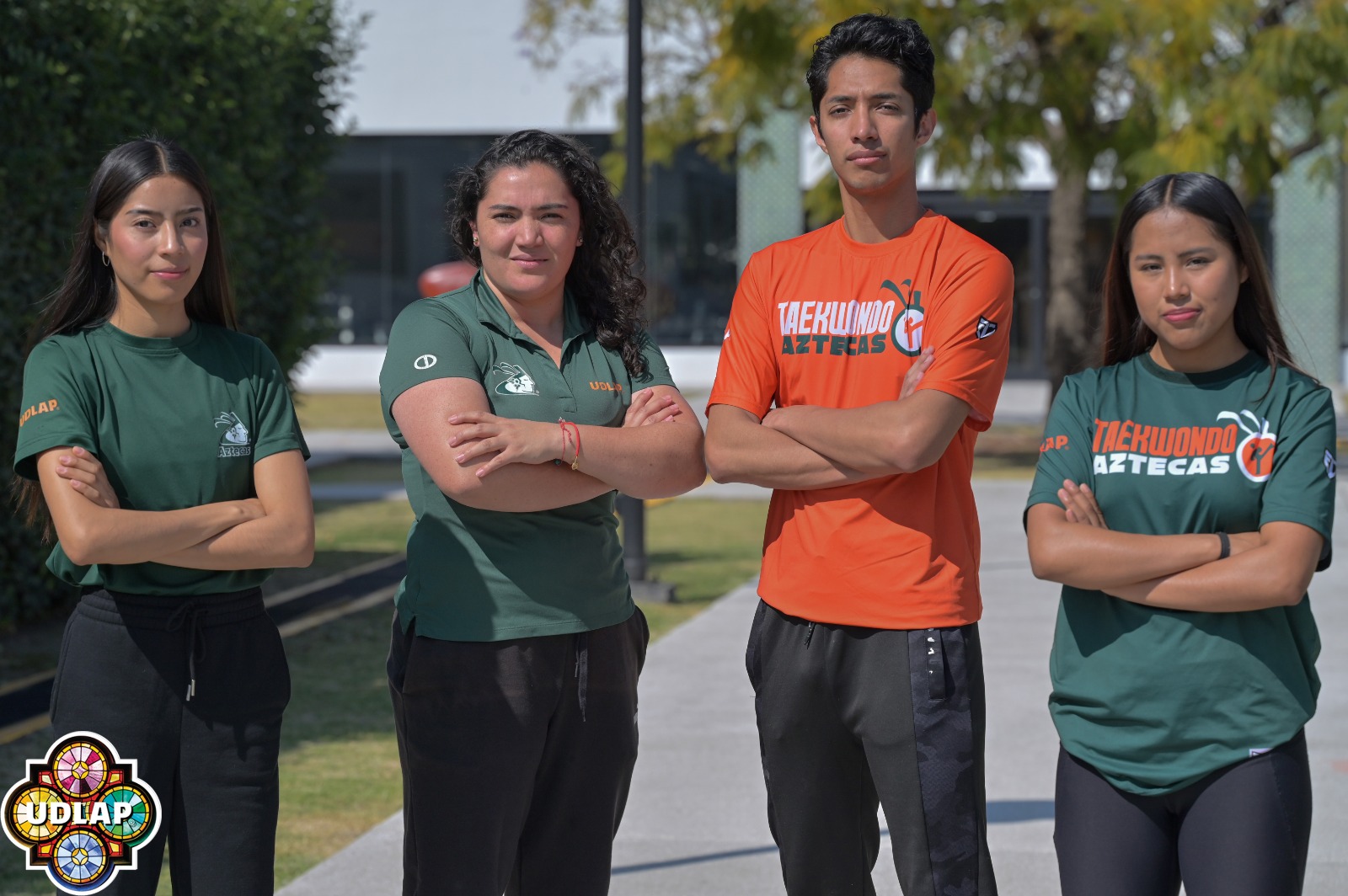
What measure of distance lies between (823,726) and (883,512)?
1.55ft

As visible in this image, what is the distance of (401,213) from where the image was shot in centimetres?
2950

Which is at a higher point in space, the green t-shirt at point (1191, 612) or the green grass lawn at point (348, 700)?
the green t-shirt at point (1191, 612)

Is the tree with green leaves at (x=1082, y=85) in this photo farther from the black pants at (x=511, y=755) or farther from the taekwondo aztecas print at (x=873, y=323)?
the black pants at (x=511, y=755)

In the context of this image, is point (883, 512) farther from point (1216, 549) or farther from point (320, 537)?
point (320, 537)

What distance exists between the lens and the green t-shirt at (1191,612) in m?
2.79

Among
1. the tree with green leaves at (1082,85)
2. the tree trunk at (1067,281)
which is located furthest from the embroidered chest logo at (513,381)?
the tree trunk at (1067,281)

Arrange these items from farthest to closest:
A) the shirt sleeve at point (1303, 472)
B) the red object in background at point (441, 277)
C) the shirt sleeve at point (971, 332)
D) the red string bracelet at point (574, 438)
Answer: the red object in background at point (441, 277) → the shirt sleeve at point (971, 332) → the red string bracelet at point (574, 438) → the shirt sleeve at point (1303, 472)

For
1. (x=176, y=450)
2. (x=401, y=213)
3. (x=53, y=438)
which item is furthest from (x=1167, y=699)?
(x=401, y=213)

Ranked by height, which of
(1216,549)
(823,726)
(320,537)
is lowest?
(320,537)

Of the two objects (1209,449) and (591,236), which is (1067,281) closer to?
(591,236)

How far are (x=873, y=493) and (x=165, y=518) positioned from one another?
1.42 m

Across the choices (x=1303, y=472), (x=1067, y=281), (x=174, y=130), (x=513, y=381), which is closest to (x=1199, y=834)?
(x=1303, y=472)

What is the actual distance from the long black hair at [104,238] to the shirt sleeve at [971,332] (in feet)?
5.02

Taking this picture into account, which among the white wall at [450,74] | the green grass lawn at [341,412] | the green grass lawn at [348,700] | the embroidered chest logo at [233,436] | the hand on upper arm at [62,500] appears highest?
the white wall at [450,74]
